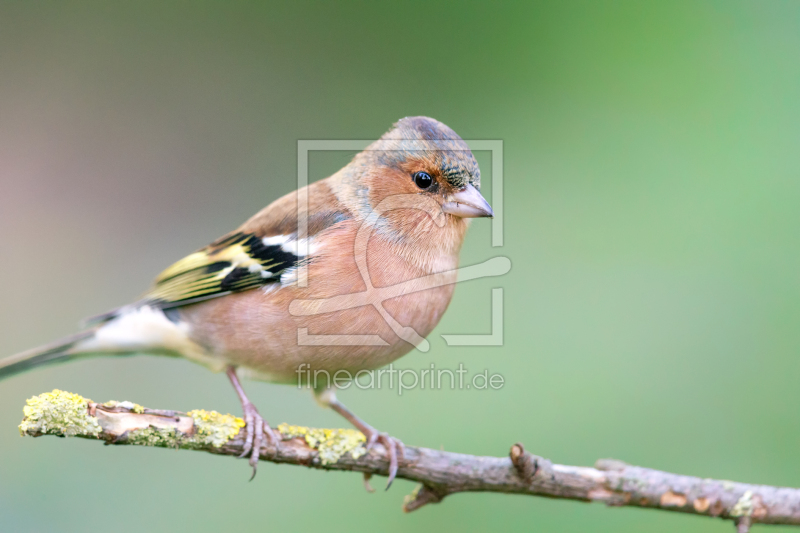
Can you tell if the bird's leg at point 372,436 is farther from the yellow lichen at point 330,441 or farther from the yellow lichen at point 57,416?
the yellow lichen at point 57,416

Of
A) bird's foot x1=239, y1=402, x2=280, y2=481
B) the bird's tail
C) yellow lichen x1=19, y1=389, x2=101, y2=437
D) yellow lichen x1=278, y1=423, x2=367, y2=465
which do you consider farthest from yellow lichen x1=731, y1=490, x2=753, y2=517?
the bird's tail

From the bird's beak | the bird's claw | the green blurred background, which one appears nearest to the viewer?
the bird's claw

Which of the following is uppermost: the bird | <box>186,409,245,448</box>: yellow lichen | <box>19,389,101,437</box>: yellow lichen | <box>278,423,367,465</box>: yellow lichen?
the bird

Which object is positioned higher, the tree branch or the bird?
the bird

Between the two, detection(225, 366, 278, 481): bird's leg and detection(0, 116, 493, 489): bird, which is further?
detection(0, 116, 493, 489): bird

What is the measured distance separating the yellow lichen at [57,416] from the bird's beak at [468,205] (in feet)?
→ 5.62

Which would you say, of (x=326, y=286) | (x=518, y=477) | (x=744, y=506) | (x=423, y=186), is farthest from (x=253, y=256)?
(x=744, y=506)

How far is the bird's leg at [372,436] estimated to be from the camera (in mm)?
2625

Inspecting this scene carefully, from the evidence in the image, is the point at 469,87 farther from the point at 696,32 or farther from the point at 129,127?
the point at 129,127

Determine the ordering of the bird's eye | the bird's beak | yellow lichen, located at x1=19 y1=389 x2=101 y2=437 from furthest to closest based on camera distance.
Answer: the bird's eye < the bird's beak < yellow lichen, located at x1=19 y1=389 x2=101 y2=437

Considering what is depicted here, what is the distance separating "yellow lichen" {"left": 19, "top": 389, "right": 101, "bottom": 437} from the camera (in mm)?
2102

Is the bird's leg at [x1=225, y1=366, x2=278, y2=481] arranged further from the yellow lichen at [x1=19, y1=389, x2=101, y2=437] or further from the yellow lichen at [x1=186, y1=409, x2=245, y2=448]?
the yellow lichen at [x1=19, y1=389, x2=101, y2=437]

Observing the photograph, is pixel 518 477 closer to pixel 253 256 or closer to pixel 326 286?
pixel 326 286

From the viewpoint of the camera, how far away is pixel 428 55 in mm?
5441
